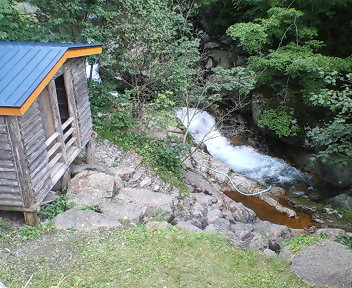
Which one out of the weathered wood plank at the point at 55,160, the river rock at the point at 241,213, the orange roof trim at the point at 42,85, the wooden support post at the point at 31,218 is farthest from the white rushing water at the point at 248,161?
the wooden support post at the point at 31,218

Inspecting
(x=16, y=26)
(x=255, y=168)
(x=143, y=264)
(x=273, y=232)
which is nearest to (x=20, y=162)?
(x=143, y=264)

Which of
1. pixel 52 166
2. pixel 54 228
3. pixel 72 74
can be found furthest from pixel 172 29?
→ pixel 54 228

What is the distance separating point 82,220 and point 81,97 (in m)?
3.73

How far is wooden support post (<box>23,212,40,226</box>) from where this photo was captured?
28.1 feet

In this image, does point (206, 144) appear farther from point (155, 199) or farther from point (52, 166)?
point (52, 166)

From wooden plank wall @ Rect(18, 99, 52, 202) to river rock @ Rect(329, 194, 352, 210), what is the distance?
10426 millimetres

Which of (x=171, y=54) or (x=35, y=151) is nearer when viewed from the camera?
(x=35, y=151)

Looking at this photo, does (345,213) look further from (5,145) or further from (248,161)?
(5,145)

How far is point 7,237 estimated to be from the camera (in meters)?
8.13

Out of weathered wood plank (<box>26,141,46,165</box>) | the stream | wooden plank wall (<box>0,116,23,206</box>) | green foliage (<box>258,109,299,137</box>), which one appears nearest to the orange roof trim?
wooden plank wall (<box>0,116,23,206</box>)

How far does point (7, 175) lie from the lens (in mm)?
8125

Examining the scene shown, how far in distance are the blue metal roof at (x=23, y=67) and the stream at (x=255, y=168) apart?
592 cm

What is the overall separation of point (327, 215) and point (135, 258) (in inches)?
340

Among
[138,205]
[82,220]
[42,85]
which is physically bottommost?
[138,205]
